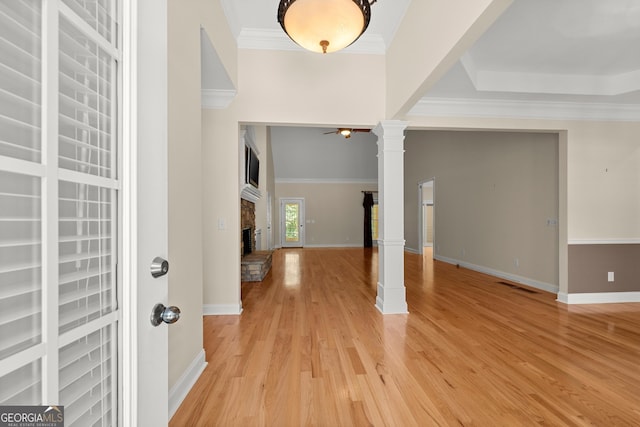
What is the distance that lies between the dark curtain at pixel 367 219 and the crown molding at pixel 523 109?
7164 millimetres

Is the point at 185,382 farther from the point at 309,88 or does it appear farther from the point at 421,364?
the point at 309,88

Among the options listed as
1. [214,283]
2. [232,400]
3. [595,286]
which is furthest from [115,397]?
[595,286]

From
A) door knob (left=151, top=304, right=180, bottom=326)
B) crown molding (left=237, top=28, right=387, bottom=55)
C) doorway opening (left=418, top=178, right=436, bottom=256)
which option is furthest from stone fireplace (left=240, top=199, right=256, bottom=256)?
door knob (left=151, top=304, right=180, bottom=326)

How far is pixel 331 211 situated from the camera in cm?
1103

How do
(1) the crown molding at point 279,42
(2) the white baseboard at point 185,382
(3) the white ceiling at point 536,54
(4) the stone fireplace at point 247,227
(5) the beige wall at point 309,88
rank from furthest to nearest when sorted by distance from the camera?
(4) the stone fireplace at point 247,227
(5) the beige wall at point 309,88
(1) the crown molding at point 279,42
(3) the white ceiling at point 536,54
(2) the white baseboard at point 185,382

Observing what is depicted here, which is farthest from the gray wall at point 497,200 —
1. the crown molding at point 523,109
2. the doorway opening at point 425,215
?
the doorway opening at point 425,215

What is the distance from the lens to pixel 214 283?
339 centimetres

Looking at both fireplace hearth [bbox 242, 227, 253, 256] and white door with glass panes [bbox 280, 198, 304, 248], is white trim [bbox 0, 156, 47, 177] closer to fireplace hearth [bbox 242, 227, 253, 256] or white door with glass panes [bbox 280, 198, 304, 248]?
fireplace hearth [bbox 242, 227, 253, 256]

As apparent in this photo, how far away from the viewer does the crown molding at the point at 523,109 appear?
3.74 meters

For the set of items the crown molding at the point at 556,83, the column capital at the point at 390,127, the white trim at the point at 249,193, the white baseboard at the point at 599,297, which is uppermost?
the crown molding at the point at 556,83

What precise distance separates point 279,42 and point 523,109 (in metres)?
3.18

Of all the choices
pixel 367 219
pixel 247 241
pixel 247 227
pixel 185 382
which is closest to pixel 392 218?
pixel 185 382

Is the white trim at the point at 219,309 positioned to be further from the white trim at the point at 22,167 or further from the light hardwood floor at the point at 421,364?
the white trim at the point at 22,167

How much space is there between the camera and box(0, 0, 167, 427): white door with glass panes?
0.54 metres
